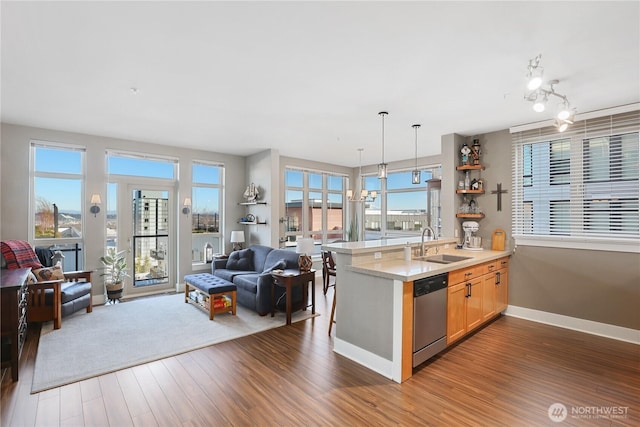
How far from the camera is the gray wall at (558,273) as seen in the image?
11.7ft

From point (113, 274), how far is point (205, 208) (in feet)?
6.56

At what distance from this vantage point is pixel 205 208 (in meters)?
6.37

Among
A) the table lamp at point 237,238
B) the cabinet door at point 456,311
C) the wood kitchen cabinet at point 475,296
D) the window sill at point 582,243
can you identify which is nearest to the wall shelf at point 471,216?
the window sill at point 582,243

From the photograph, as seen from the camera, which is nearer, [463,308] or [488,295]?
[463,308]

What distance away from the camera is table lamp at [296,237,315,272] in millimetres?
4538

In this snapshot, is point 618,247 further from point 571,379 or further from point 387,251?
point 387,251

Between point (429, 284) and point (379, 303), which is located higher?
point (429, 284)

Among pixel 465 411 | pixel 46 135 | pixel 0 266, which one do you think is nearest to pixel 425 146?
pixel 465 411

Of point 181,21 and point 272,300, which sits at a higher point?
point 181,21

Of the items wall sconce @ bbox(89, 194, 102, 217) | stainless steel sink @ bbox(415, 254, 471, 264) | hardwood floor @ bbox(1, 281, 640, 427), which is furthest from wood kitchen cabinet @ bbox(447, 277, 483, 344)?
wall sconce @ bbox(89, 194, 102, 217)

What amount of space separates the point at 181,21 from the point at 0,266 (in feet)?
14.3

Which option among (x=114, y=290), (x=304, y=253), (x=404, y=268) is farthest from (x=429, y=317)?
(x=114, y=290)

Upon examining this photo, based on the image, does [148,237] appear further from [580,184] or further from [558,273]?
[580,184]

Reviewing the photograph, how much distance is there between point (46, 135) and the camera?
4723 mm
